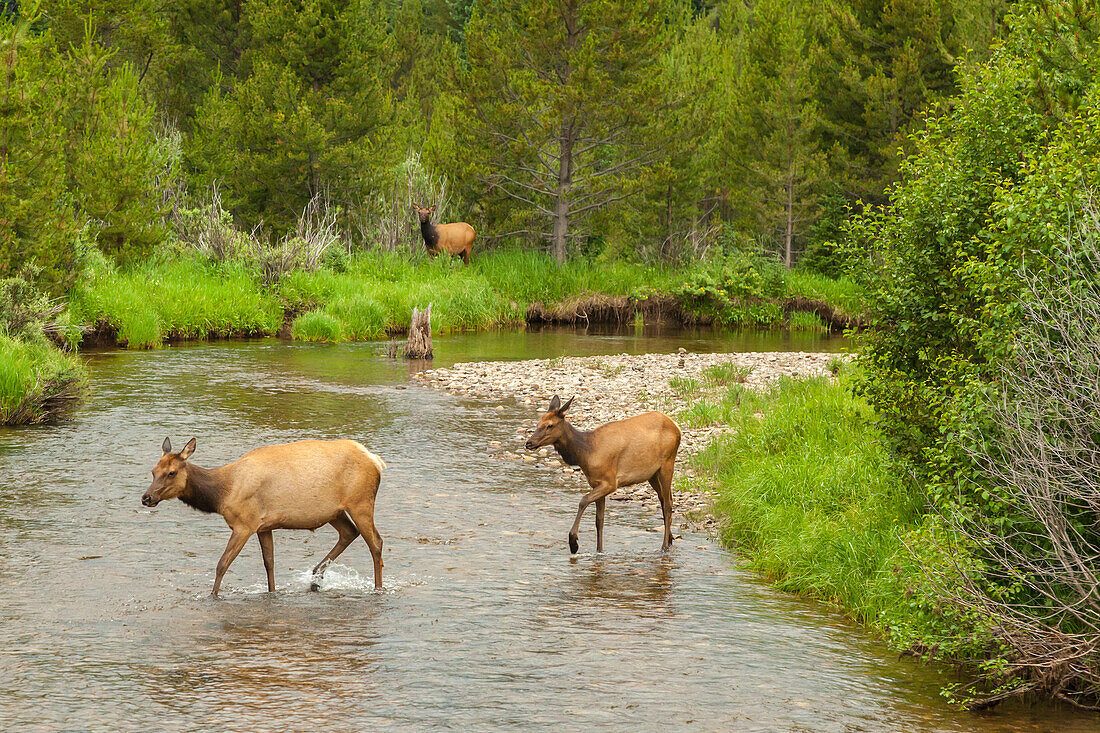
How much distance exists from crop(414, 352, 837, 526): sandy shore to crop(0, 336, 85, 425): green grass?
6.67 meters

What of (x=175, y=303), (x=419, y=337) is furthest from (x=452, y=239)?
(x=175, y=303)

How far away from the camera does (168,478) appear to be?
8898mm

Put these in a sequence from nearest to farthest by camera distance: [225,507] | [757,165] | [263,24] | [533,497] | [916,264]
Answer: [225,507], [916,264], [533,497], [263,24], [757,165]

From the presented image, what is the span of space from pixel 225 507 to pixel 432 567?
212cm

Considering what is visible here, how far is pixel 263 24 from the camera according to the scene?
34.7 metres

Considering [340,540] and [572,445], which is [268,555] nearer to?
[340,540]

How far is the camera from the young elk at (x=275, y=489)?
896 cm

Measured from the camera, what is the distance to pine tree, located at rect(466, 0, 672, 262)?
33.3 m

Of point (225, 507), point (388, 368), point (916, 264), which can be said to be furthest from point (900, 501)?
point (388, 368)

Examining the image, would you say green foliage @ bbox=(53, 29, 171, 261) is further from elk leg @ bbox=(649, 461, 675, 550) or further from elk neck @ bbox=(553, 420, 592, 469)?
elk leg @ bbox=(649, 461, 675, 550)

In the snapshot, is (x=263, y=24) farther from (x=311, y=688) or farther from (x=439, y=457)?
(x=311, y=688)

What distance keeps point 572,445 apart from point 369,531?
7.96 ft

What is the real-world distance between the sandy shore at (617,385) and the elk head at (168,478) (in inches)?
222

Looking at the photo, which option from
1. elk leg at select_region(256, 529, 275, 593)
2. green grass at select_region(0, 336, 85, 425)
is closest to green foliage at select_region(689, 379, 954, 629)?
elk leg at select_region(256, 529, 275, 593)
